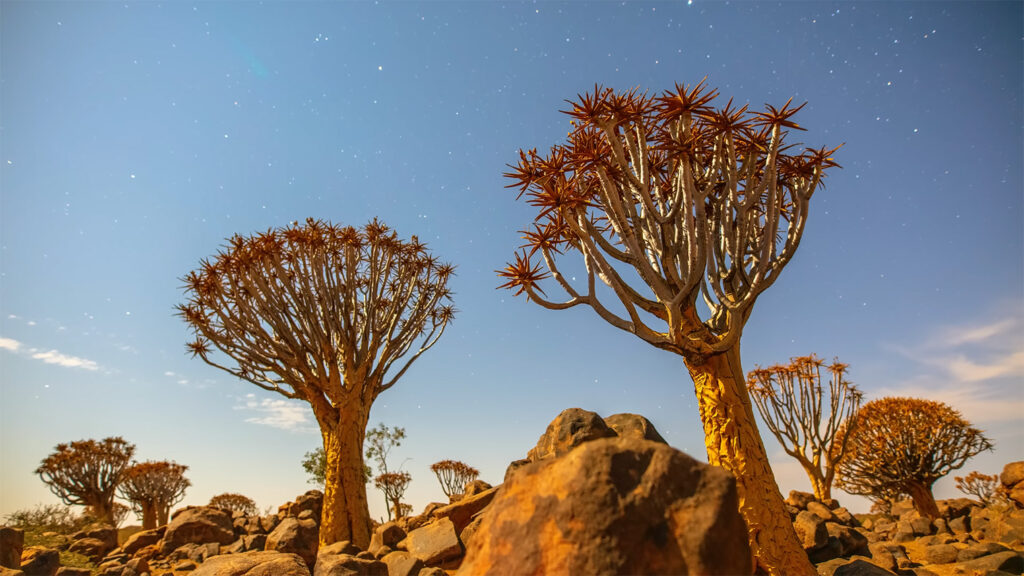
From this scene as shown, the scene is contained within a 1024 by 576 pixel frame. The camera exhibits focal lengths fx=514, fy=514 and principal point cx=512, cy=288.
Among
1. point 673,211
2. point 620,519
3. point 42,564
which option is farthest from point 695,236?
point 42,564

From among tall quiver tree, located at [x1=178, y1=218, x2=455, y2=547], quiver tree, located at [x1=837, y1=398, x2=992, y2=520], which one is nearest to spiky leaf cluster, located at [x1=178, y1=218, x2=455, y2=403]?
tall quiver tree, located at [x1=178, y1=218, x2=455, y2=547]

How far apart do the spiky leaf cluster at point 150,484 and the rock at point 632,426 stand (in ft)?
84.5

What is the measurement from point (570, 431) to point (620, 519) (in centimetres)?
456

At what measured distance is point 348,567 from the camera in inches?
271

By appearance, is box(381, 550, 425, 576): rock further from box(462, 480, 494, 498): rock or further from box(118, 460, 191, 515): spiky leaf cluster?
box(118, 460, 191, 515): spiky leaf cluster

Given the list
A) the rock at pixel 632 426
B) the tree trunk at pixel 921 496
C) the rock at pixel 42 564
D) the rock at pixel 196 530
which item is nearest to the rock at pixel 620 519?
the rock at pixel 632 426

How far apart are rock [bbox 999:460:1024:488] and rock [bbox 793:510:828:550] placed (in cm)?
944

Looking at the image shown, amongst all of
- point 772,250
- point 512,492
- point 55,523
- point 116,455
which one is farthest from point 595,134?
point 116,455

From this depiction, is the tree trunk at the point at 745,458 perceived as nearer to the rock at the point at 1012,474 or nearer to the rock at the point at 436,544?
the rock at the point at 436,544

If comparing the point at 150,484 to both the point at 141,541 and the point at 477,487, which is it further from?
the point at 477,487

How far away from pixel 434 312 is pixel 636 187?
862 centimetres

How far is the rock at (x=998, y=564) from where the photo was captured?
26.1 ft

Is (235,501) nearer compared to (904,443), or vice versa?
(904,443)

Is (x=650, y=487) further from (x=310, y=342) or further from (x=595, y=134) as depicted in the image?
(x=310, y=342)
